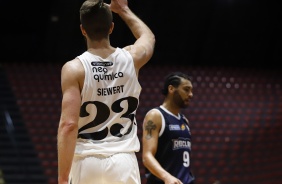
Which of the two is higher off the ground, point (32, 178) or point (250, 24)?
point (250, 24)

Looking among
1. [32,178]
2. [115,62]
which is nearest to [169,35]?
[32,178]

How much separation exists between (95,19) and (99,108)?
46cm

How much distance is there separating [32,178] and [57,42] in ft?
19.5

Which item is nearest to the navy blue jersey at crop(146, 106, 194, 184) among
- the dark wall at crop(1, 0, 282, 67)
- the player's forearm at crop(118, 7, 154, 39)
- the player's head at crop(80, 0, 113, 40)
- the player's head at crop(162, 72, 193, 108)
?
the player's head at crop(162, 72, 193, 108)

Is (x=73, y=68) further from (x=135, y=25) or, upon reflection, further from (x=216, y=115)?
(x=216, y=115)

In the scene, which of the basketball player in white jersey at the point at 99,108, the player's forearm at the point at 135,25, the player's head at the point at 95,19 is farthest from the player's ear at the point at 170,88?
the player's head at the point at 95,19

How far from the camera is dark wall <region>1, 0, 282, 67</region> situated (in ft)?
52.3

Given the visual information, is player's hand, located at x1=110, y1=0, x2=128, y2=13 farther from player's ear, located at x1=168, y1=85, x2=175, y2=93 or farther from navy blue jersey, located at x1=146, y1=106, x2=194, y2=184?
player's ear, located at x1=168, y1=85, x2=175, y2=93

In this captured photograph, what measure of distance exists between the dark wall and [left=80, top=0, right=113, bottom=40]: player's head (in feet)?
41.3

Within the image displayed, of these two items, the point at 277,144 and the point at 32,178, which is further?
the point at 277,144

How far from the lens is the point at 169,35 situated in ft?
54.6

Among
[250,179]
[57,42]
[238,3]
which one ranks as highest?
[238,3]

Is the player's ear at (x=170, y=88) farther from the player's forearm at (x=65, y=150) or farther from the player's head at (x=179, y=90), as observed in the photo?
the player's forearm at (x=65, y=150)

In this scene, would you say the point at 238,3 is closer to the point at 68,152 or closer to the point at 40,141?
the point at 40,141
